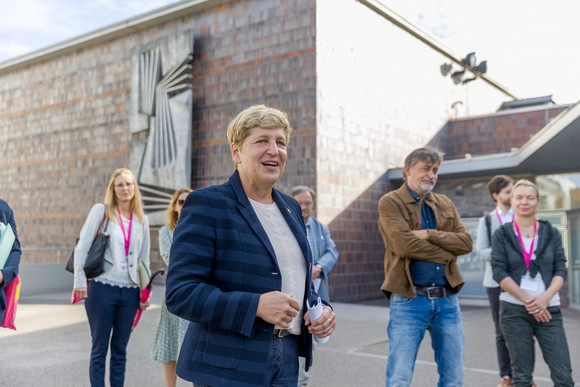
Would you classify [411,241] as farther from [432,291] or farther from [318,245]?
[318,245]

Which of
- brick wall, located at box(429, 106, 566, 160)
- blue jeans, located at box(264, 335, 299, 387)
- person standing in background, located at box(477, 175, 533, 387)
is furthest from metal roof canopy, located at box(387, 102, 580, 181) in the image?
blue jeans, located at box(264, 335, 299, 387)

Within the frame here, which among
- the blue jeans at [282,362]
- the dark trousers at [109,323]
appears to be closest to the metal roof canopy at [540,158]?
the dark trousers at [109,323]

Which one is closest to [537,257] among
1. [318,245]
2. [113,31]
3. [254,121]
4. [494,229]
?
[494,229]

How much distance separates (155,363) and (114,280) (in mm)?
2094

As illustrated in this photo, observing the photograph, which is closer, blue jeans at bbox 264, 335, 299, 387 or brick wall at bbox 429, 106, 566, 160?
blue jeans at bbox 264, 335, 299, 387

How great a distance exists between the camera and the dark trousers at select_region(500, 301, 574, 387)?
4.07 meters

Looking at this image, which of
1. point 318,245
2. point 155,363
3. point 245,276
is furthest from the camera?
point 155,363

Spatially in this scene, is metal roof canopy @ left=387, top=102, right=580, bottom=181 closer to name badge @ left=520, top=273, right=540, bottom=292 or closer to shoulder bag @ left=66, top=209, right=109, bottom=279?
name badge @ left=520, top=273, right=540, bottom=292

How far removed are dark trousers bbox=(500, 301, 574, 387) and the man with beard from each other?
2.38ft

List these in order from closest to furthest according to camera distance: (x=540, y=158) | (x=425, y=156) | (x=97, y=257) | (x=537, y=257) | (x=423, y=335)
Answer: (x=423, y=335) → (x=425, y=156) → (x=537, y=257) → (x=97, y=257) → (x=540, y=158)

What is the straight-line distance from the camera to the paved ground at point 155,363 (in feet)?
18.7

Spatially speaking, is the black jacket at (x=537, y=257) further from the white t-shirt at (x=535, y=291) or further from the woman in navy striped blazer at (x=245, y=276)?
the woman in navy striped blazer at (x=245, y=276)

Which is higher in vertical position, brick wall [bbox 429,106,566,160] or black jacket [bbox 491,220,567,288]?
brick wall [bbox 429,106,566,160]

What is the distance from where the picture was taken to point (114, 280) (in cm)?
464
